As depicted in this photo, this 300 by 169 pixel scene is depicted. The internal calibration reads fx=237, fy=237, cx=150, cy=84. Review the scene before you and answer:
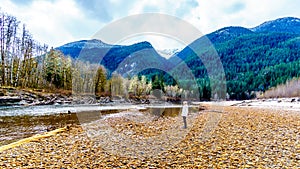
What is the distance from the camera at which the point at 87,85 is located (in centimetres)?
7450

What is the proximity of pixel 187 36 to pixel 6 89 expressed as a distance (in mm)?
36378

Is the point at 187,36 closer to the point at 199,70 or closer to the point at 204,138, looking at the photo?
the point at 204,138

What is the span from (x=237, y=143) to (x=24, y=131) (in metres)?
12.8

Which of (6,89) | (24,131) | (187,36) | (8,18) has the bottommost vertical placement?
(24,131)

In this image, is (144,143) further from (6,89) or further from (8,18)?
(8,18)

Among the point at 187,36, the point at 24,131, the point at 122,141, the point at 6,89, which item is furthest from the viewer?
the point at 6,89

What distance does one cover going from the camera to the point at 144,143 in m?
10.7

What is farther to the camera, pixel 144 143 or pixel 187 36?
pixel 187 36

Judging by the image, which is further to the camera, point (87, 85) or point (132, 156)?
point (87, 85)

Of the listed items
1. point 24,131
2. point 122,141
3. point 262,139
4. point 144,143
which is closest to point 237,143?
point 262,139

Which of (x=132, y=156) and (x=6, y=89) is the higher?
(x=6, y=89)

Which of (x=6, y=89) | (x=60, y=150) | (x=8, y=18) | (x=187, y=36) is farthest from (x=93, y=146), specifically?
(x=8, y=18)

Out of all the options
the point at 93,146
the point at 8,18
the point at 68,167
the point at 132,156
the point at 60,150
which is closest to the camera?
the point at 68,167

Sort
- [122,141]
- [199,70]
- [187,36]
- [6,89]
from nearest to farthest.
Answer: [122,141] → [187,36] → [6,89] → [199,70]
